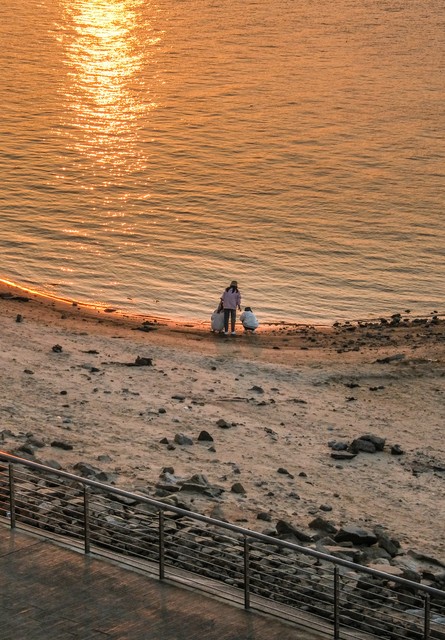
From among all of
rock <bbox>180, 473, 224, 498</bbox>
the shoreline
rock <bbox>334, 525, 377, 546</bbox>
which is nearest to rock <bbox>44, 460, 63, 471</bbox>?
rock <bbox>180, 473, 224, 498</bbox>

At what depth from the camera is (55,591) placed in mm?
11438

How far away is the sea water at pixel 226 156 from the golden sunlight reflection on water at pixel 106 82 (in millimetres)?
120

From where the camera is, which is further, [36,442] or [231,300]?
[231,300]

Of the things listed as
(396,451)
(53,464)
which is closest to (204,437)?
(396,451)

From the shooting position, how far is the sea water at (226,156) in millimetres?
31469

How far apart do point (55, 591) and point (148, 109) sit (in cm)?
3662

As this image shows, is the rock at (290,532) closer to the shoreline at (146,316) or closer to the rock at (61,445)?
the rock at (61,445)

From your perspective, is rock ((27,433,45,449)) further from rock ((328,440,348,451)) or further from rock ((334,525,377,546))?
rock ((334,525,377,546))

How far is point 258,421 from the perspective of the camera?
793 inches

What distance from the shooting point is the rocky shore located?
16250mm

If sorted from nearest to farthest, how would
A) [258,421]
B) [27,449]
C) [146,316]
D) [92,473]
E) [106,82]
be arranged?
[92,473] < [27,449] < [258,421] < [146,316] < [106,82]

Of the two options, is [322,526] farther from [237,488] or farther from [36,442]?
[36,442]

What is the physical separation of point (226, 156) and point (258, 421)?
2227 cm

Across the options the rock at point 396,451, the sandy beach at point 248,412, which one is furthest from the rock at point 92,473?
the rock at point 396,451
